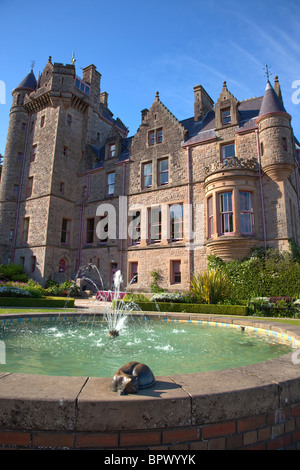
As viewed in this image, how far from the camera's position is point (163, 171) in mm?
22266

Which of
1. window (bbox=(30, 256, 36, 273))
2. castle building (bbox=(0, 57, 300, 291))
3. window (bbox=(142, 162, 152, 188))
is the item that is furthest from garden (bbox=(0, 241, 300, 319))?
window (bbox=(142, 162, 152, 188))

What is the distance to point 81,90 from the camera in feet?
92.9

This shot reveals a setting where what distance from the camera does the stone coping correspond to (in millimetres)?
2148

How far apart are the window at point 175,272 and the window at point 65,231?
1072 centimetres

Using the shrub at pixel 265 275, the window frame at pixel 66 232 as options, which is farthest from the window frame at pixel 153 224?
Result: the window frame at pixel 66 232

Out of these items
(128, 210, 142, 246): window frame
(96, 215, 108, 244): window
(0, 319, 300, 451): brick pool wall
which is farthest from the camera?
(96, 215, 108, 244): window

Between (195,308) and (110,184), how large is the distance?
1547 centimetres

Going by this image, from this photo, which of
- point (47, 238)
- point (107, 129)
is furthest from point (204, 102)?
point (47, 238)

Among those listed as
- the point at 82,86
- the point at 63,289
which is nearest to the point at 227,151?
the point at 63,289

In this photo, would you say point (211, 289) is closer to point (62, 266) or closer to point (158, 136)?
point (158, 136)

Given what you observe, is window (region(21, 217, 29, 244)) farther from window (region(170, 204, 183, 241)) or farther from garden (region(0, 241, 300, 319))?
window (region(170, 204, 183, 241))

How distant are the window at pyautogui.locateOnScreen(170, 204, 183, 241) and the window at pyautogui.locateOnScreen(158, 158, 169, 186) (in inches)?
96.4

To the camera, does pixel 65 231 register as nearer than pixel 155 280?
No

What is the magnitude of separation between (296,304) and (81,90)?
27.0 m
